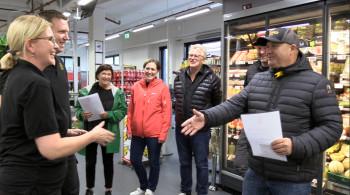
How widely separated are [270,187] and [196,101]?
5.64 feet

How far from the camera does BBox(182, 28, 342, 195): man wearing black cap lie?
163 cm

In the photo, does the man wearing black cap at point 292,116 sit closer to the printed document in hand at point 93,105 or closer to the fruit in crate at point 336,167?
the fruit in crate at point 336,167

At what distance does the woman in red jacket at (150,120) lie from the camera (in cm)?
350

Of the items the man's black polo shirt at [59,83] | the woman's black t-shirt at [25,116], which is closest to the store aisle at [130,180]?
the man's black polo shirt at [59,83]

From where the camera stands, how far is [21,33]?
4.83ft

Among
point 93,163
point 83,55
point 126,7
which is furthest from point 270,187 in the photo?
point 83,55

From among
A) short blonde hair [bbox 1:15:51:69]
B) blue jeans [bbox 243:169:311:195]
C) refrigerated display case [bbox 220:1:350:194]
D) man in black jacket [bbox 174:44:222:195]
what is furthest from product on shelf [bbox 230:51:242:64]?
short blonde hair [bbox 1:15:51:69]

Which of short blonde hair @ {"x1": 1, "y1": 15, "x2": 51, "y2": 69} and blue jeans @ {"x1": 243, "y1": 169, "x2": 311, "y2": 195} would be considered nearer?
short blonde hair @ {"x1": 1, "y1": 15, "x2": 51, "y2": 69}

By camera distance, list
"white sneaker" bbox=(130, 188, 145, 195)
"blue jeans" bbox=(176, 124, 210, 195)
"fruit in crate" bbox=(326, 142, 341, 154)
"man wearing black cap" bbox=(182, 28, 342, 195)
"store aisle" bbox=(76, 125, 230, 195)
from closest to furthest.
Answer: "man wearing black cap" bbox=(182, 28, 342, 195) < "fruit in crate" bbox=(326, 142, 341, 154) < "blue jeans" bbox=(176, 124, 210, 195) < "white sneaker" bbox=(130, 188, 145, 195) < "store aisle" bbox=(76, 125, 230, 195)

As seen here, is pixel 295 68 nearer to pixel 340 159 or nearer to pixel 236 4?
pixel 340 159

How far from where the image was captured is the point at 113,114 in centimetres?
354

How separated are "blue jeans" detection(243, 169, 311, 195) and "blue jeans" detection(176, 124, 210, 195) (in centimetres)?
140

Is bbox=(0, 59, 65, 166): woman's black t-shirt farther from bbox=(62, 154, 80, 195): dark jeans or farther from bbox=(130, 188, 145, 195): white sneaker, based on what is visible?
bbox=(130, 188, 145, 195): white sneaker

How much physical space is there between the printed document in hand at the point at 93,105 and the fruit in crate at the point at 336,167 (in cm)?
270
